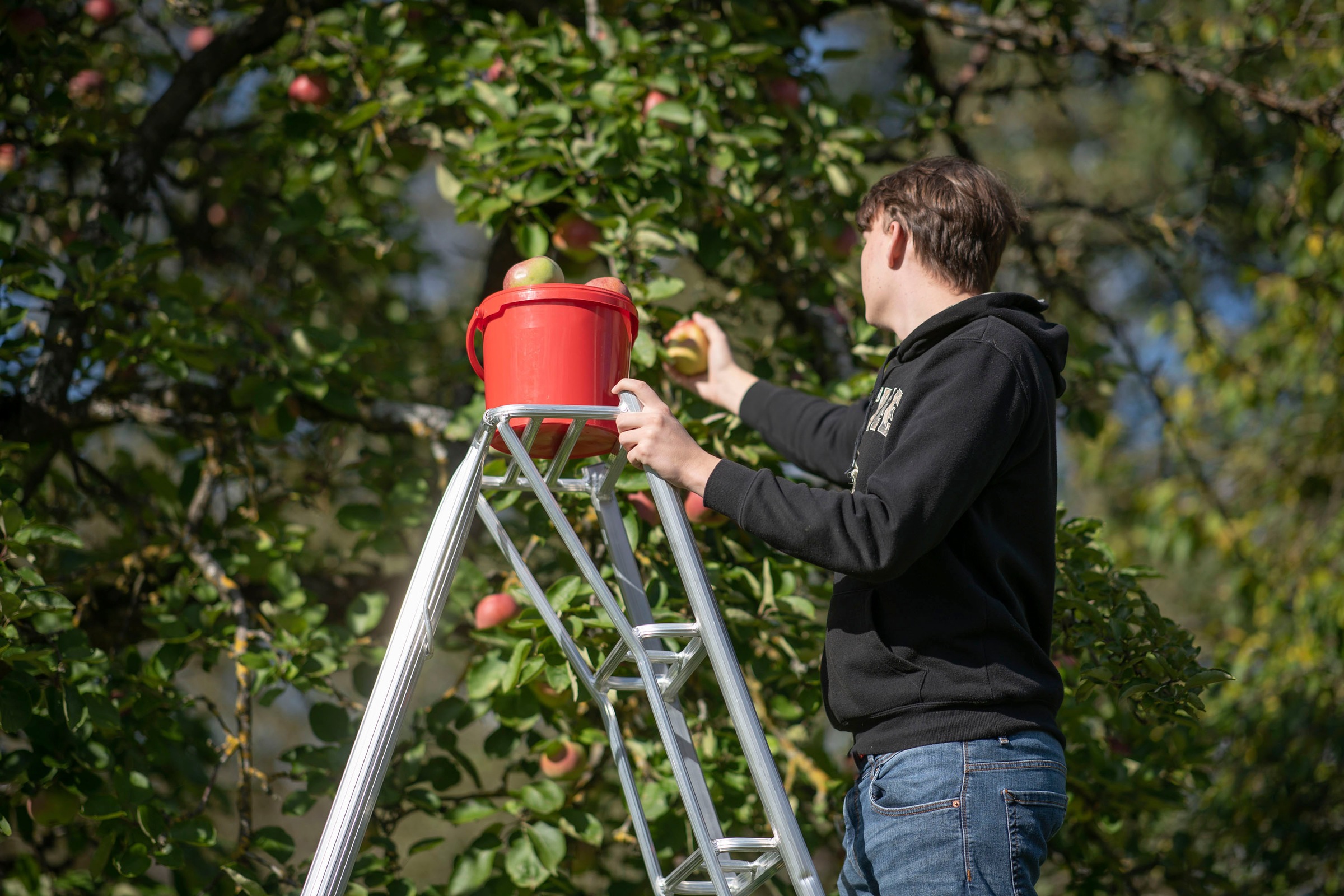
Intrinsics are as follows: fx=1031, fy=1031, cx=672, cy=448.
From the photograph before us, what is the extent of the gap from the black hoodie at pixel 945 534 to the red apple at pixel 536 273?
45 centimetres

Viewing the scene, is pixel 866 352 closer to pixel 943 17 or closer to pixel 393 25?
pixel 943 17

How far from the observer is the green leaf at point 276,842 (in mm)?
1848

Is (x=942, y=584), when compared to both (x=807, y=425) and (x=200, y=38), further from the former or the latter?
(x=200, y=38)

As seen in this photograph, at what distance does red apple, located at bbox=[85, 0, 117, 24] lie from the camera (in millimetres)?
2770

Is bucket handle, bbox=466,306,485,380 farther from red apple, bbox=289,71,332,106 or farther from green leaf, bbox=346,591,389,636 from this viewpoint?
red apple, bbox=289,71,332,106

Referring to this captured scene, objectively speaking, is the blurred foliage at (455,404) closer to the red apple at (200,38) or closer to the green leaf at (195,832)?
the green leaf at (195,832)

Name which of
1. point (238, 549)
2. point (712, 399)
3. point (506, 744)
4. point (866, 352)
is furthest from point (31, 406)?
point (866, 352)

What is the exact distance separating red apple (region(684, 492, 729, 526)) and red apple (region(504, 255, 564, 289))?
59 centimetres

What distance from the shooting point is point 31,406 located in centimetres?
218

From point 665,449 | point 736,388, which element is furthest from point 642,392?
point 736,388

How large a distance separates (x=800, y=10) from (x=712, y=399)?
1.28m

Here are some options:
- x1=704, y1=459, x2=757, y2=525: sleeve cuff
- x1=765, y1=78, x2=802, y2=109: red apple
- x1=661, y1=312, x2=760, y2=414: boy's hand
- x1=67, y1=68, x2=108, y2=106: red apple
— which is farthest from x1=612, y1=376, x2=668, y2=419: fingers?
x1=67, y1=68, x2=108, y2=106: red apple

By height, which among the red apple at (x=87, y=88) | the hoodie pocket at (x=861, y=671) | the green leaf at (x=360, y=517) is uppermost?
the red apple at (x=87, y=88)

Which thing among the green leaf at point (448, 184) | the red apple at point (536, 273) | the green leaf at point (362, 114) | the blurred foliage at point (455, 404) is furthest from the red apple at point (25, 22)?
the red apple at point (536, 273)
